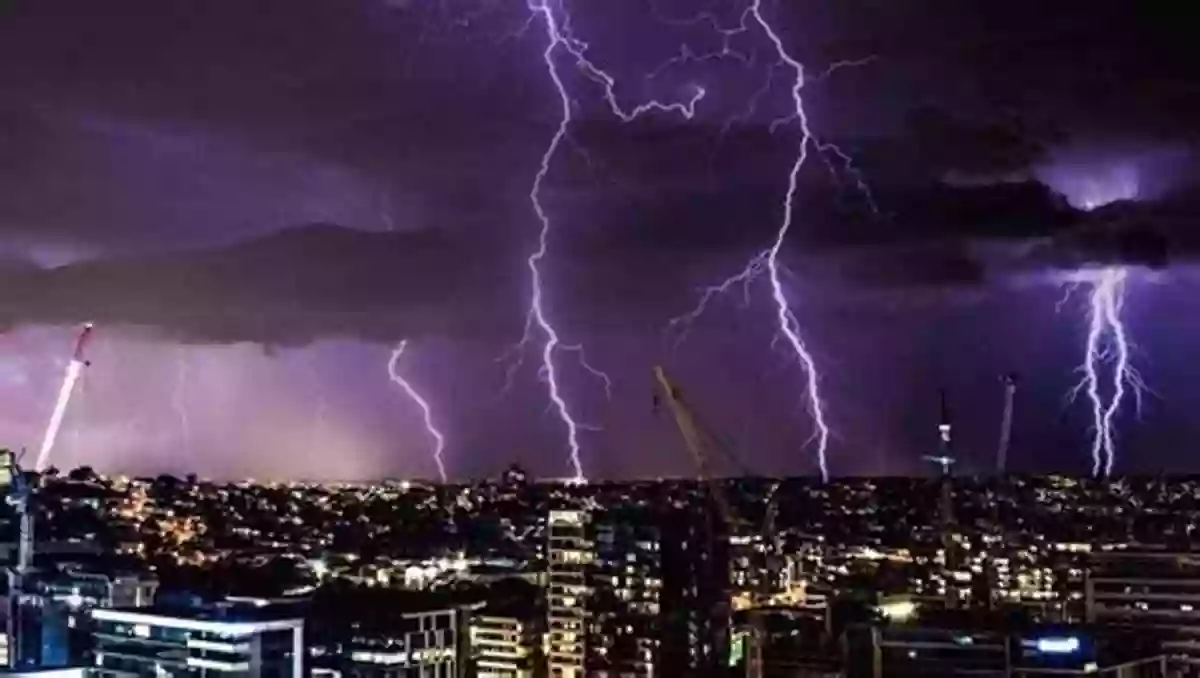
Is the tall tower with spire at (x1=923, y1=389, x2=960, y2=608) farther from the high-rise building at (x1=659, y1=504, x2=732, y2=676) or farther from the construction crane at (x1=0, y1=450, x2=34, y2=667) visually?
the construction crane at (x1=0, y1=450, x2=34, y2=667)

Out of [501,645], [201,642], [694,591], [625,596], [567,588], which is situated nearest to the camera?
[201,642]

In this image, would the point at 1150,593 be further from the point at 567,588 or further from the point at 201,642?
the point at 201,642

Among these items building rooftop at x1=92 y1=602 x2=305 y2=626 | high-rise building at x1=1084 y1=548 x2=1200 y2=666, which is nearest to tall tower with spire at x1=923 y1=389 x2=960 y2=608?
high-rise building at x1=1084 y1=548 x2=1200 y2=666

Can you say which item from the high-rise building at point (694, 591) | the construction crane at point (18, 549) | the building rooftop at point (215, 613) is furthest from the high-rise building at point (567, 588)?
the construction crane at point (18, 549)

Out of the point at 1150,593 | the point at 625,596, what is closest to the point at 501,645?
the point at 625,596

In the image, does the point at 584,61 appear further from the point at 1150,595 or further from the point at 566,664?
the point at 1150,595

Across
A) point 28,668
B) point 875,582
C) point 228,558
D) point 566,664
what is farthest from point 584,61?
point 228,558

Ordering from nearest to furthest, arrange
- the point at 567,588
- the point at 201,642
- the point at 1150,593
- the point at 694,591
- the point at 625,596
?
the point at 201,642, the point at 694,591, the point at 625,596, the point at 567,588, the point at 1150,593
